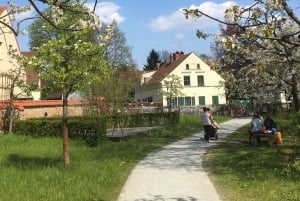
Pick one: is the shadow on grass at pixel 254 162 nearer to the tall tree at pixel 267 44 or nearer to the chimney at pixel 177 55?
the tall tree at pixel 267 44

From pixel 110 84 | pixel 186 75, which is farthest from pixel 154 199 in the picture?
pixel 186 75

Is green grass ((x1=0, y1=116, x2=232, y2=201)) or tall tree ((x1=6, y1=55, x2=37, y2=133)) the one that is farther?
tall tree ((x1=6, y1=55, x2=37, y2=133))

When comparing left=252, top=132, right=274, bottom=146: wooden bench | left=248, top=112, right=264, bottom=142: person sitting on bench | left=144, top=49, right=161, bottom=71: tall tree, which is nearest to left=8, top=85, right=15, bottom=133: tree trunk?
left=248, top=112, right=264, bottom=142: person sitting on bench

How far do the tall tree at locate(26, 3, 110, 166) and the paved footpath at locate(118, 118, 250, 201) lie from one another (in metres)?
2.45

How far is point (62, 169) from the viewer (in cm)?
1307

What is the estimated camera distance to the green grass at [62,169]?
10.3m

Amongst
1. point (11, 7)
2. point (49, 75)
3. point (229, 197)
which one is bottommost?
point (229, 197)

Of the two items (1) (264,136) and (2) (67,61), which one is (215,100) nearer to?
(1) (264,136)

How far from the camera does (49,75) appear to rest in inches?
548

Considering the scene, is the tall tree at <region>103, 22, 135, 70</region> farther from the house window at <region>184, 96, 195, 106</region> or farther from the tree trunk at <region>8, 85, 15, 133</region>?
the tree trunk at <region>8, 85, 15, 133</region>

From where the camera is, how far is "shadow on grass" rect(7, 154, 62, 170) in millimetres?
13583

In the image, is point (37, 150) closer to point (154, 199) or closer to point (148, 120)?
point (154, 199)

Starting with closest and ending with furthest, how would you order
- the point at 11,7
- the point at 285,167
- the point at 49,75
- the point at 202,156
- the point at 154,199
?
the point at 154,199, the point at 11,7, the point at 285,167, the point at 49,75, the point at 202,156

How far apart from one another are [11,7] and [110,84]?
86.7 feet
